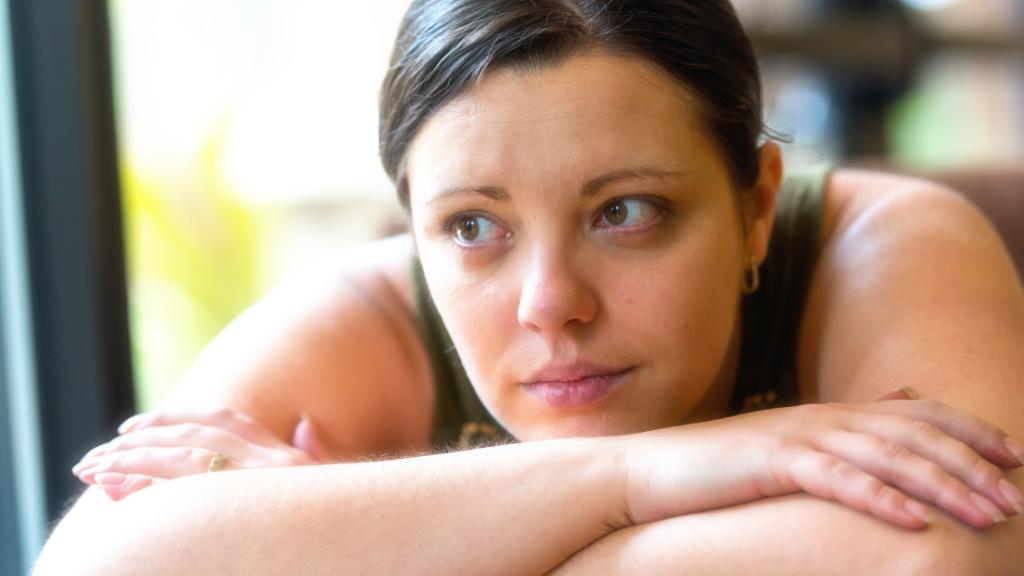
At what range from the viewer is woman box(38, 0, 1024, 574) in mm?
736

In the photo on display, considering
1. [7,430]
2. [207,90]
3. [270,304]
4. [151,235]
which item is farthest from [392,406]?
[207,90]

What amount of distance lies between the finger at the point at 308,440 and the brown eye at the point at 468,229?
39 centimetres

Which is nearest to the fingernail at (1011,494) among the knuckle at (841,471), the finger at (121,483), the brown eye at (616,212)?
the knuckle at (841,471)

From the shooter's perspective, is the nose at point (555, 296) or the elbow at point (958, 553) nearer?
the elbow at point (958, 553)

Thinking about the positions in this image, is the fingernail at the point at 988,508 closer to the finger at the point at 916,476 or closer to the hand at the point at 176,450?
the finger at the point at 916,476

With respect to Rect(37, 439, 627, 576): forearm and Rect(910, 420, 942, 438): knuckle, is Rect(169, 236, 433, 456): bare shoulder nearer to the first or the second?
Rect(37, 439, 627, 576): forearm

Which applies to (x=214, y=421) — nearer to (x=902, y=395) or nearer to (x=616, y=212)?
(x=616, y=212)

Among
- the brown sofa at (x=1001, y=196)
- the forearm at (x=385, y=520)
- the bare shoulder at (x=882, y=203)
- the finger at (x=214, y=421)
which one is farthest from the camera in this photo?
the brown sofa at (x=1001, y=196)

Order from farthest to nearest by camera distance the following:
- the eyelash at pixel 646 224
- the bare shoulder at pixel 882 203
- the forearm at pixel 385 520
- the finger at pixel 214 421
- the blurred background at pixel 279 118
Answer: the blurred background at pixel 279 118 < the bare shoulder at pixel 882 203 < the finger at pixel 214 421 < the eyelash at pixel 646 224 < the forearm at pixel 385 520

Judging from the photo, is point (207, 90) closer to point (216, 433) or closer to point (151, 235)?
point (151, 235)

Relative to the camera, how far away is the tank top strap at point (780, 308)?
1242 millimetres

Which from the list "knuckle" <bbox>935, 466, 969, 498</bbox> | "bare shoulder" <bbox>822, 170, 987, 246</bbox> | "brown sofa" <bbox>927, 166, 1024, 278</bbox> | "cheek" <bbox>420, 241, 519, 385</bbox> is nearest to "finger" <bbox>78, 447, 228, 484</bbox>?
"cheek" <bbox>420, 241, 519, 385</bbox>

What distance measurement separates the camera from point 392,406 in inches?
51.0

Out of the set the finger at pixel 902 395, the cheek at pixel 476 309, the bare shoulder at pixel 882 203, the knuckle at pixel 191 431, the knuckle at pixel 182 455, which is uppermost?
the bare shoulder at pixel 882 203
